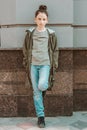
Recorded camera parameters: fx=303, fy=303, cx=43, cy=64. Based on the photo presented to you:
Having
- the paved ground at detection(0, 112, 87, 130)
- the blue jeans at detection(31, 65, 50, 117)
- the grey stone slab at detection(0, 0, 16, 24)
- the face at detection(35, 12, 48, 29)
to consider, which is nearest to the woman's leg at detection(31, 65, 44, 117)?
the blue jeans at detection(31, 65, 50, 117)

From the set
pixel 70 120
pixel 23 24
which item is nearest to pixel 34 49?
pixel 23 24

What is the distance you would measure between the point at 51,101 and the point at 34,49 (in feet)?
3.71

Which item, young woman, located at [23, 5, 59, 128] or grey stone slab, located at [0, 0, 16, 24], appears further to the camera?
grey stone slab, located at [0, 0, 16, 24]

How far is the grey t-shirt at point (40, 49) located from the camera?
5.06m

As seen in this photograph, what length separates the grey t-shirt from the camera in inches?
199

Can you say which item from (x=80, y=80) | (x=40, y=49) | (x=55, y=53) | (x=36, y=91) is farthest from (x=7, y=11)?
(x=80, y=80)

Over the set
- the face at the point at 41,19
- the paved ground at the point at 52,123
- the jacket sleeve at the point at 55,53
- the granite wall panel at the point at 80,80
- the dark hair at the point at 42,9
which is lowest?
the paved ground at the point at 52,123

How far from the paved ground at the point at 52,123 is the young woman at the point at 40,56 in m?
0.21

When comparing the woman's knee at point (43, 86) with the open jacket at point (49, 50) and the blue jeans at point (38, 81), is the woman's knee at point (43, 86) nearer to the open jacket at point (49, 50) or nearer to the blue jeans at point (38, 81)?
the blue jeans at point (38, 81)

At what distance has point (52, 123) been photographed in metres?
5.31

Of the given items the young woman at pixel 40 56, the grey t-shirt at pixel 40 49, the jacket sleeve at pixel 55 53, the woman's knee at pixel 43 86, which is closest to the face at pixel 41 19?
the young woman at pixel 40 56

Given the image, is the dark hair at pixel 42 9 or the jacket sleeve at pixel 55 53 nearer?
the dark hair at pixel 42 9

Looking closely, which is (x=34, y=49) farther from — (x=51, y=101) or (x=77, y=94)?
(x=77, y=94)

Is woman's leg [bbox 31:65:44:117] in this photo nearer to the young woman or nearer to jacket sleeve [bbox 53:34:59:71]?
the young woman
